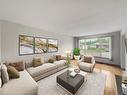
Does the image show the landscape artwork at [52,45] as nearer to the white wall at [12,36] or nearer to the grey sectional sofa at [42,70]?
the white wall at [12,36]

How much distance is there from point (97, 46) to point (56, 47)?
3.53 metres

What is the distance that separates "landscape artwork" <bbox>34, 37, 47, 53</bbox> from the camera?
13.1 ft

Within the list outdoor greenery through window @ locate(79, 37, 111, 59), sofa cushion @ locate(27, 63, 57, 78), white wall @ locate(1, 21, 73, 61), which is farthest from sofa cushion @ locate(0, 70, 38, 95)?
outdoor greenery through window @ locate(79, 37, 111, 59)

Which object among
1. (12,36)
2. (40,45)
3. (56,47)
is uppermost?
(12,36)

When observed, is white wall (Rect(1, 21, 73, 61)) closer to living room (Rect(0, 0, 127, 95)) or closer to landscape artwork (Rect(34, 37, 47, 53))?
living room (Rect(0, 0, 127, 95))

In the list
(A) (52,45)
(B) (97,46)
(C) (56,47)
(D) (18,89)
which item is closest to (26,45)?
(A) (52,45)

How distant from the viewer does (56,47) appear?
517cm

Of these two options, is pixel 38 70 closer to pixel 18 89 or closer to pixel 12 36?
pixel 18 89

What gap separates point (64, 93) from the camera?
2170 mm

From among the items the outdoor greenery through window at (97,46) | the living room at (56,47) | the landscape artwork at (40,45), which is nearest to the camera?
the living room at (56,47)

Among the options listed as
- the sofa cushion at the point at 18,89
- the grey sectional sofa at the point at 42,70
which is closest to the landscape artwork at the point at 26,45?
the grey sectional sofa at the point at 42,70

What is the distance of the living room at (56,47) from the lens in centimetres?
184

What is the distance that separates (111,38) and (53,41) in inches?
166

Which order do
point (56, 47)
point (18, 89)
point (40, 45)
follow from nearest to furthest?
point (18, 89) → point (40, 45) → point (56, 47)
